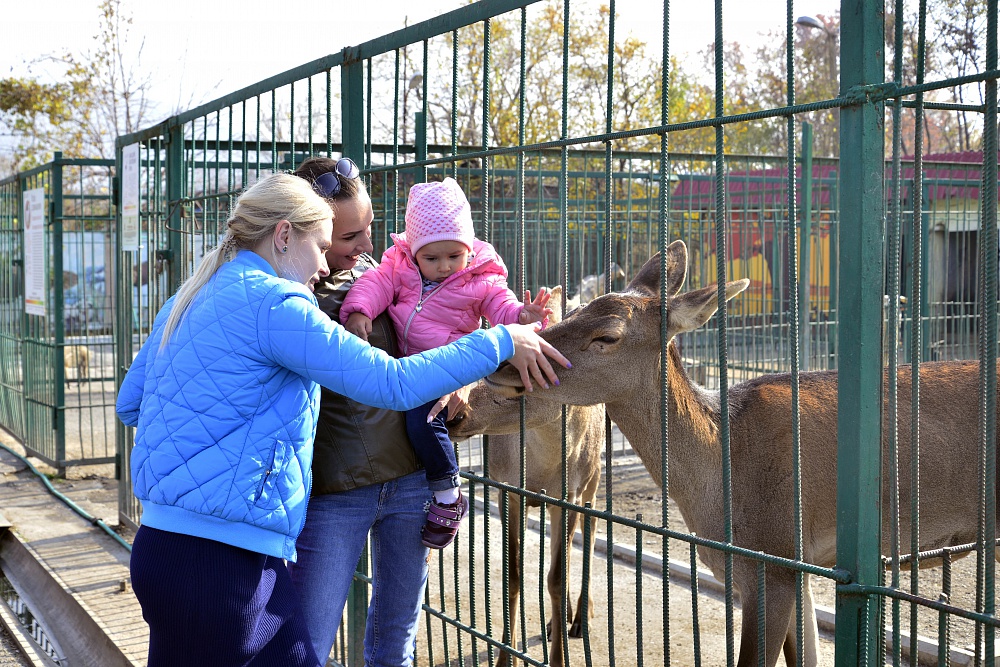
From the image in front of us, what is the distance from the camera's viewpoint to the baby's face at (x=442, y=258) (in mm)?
3088

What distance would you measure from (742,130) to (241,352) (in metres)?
23.7

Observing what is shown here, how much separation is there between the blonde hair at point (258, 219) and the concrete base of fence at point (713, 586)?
148cm

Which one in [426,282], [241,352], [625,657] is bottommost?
[625,657]

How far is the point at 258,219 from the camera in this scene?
104 inches

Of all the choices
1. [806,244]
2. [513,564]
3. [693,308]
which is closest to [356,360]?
[693,308]

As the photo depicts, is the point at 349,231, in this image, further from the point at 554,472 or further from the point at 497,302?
the point at 554,472

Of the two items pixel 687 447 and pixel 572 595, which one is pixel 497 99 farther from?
pixel 687 447

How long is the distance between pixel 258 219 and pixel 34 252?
8.72m

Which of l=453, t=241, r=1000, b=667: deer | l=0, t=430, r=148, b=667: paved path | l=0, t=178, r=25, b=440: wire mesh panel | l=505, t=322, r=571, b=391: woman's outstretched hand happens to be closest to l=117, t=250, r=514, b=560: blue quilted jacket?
l=505, t=322, r=571, b=391: woman's outstretched hand

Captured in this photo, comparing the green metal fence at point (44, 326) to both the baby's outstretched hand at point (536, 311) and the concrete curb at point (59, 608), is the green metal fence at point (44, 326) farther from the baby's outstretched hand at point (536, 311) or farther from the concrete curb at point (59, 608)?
the baby's outstretched hand at point (536, 311)

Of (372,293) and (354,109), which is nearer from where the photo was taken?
(372,293)

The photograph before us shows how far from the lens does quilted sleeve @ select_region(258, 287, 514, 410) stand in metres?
2.52

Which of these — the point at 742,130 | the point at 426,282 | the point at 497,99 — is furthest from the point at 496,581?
the point at 742,130

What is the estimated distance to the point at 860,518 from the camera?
2328 mm
